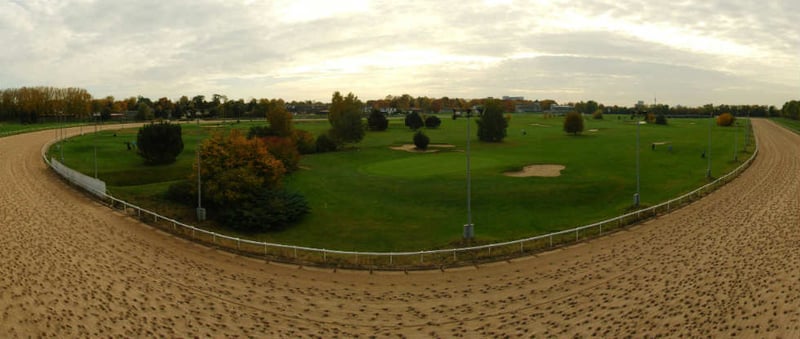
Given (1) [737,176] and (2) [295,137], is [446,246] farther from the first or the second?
(2) [295,137]

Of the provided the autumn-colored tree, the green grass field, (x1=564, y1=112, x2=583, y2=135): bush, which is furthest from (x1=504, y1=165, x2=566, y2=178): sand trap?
(x1=564, y1=112, x2=583, y2=135): bush

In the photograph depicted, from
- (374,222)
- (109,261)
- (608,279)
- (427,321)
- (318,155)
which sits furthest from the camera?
(318,155)

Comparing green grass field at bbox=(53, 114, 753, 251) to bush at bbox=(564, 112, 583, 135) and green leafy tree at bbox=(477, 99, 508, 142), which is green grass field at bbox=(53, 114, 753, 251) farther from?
bush at bbox=(564, 112, 583, 135)

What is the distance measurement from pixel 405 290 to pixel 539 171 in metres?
37.2

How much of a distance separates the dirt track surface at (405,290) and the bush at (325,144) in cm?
4647

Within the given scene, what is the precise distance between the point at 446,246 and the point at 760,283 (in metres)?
13.7

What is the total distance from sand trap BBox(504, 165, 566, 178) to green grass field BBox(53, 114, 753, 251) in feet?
3.91

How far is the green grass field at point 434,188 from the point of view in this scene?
33.5 m

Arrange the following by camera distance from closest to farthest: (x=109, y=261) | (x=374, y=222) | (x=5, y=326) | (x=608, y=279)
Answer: (x=5, y=326)
(x=608, y=279)
(x=109, y=261)
(x=374, y=222)

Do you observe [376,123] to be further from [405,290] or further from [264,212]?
[405,290]

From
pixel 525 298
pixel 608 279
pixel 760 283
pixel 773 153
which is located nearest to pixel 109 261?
pixel 525 298

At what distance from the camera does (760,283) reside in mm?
20969

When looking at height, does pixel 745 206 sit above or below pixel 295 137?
below

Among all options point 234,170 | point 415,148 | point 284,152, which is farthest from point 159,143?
point 415,148
